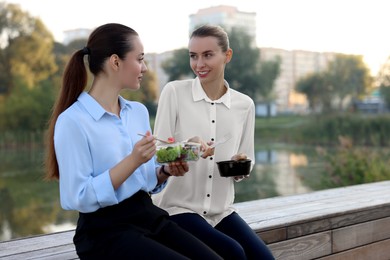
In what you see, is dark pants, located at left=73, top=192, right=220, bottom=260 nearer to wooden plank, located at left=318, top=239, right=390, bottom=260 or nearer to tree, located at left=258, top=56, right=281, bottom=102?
wooden plank, located at left=318, top=239, right=390, bottom=260

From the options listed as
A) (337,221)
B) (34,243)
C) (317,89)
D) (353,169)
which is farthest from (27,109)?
(34,243)

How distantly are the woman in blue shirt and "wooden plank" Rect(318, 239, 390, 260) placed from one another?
55.0 inches

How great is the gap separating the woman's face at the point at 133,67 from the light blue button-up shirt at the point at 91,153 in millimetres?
95

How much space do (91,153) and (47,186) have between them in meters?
22.9

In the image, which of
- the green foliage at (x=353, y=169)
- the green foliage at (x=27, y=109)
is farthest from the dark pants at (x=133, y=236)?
the green foliage at (x=27, y=109)

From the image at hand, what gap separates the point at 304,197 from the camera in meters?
3.38

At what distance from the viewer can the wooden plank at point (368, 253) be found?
298cm

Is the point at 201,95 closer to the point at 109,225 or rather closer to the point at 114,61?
the point at 114,61

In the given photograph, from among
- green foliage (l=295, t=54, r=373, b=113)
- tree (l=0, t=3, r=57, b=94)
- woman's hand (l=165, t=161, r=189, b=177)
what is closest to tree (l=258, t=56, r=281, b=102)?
green foliage (l=295, t=54, r=373, b=113)

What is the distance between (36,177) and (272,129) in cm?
885

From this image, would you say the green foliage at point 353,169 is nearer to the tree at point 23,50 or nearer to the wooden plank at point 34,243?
the wooden plank at point 34,243

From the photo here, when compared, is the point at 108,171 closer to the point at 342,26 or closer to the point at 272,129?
the point at 272,129

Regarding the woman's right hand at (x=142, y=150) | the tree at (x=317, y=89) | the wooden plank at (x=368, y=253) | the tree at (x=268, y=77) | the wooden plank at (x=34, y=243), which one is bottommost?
the tree at (x=317, y=89)

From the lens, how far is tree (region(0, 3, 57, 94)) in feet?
73.2
